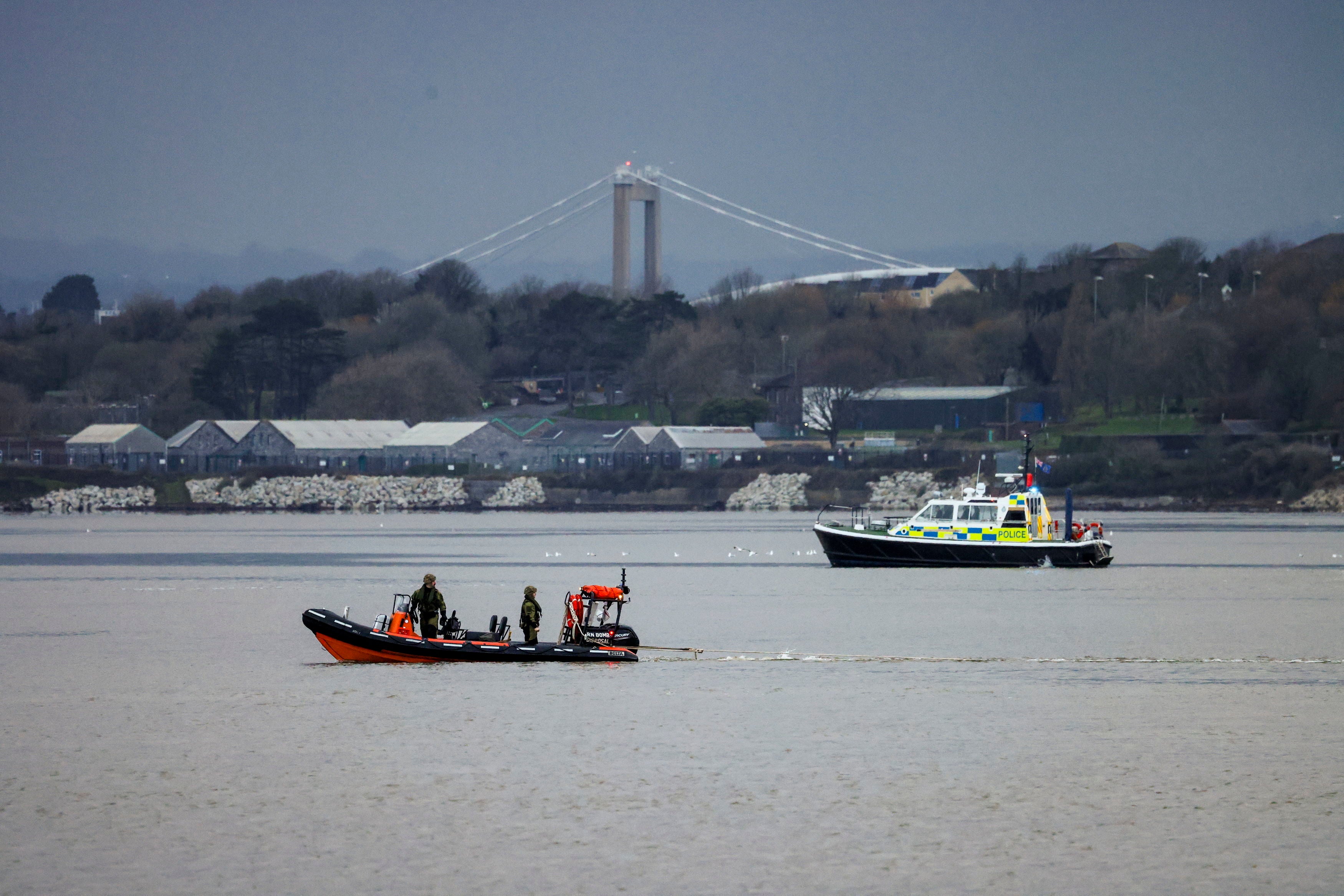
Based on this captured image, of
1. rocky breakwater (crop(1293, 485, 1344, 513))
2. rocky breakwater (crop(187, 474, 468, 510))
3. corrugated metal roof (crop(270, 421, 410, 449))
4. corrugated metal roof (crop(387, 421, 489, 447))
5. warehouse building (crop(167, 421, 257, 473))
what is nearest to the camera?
rocky breakwater (crop(1293, 485, 1344, 513))

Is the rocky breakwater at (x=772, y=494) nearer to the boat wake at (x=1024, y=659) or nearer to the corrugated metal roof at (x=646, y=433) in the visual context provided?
the corrugated metal roof at (x=646, y=433)

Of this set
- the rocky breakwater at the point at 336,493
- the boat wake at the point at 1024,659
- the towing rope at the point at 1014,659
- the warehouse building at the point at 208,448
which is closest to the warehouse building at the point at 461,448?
the rocky breakwater at the point at 336,493

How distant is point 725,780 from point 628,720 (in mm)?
4983

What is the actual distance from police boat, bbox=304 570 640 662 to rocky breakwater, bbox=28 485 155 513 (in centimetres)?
12232

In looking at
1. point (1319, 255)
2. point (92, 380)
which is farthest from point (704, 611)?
point (92, 380)

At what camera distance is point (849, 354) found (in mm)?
153750

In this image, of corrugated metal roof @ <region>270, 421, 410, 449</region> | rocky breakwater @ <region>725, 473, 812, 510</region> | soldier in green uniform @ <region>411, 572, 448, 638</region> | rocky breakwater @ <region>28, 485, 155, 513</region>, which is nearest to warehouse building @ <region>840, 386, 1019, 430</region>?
rocky breakwater @ <region>725, 473, 812, 510</region>

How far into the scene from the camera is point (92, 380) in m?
188

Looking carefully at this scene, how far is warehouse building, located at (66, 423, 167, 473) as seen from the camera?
158 m

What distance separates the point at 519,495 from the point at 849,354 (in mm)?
30775

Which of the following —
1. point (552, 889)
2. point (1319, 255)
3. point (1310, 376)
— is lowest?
point (552, 889)

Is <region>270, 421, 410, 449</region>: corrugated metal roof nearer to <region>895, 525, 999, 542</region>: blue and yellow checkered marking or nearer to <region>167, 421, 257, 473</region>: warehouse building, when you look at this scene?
<region>167, 421, 257, 473</region>: warehouse building

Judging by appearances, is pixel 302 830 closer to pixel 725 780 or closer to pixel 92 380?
pixel 725 780

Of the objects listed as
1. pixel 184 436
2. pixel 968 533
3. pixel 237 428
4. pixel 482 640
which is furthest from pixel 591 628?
pixel 184 436
